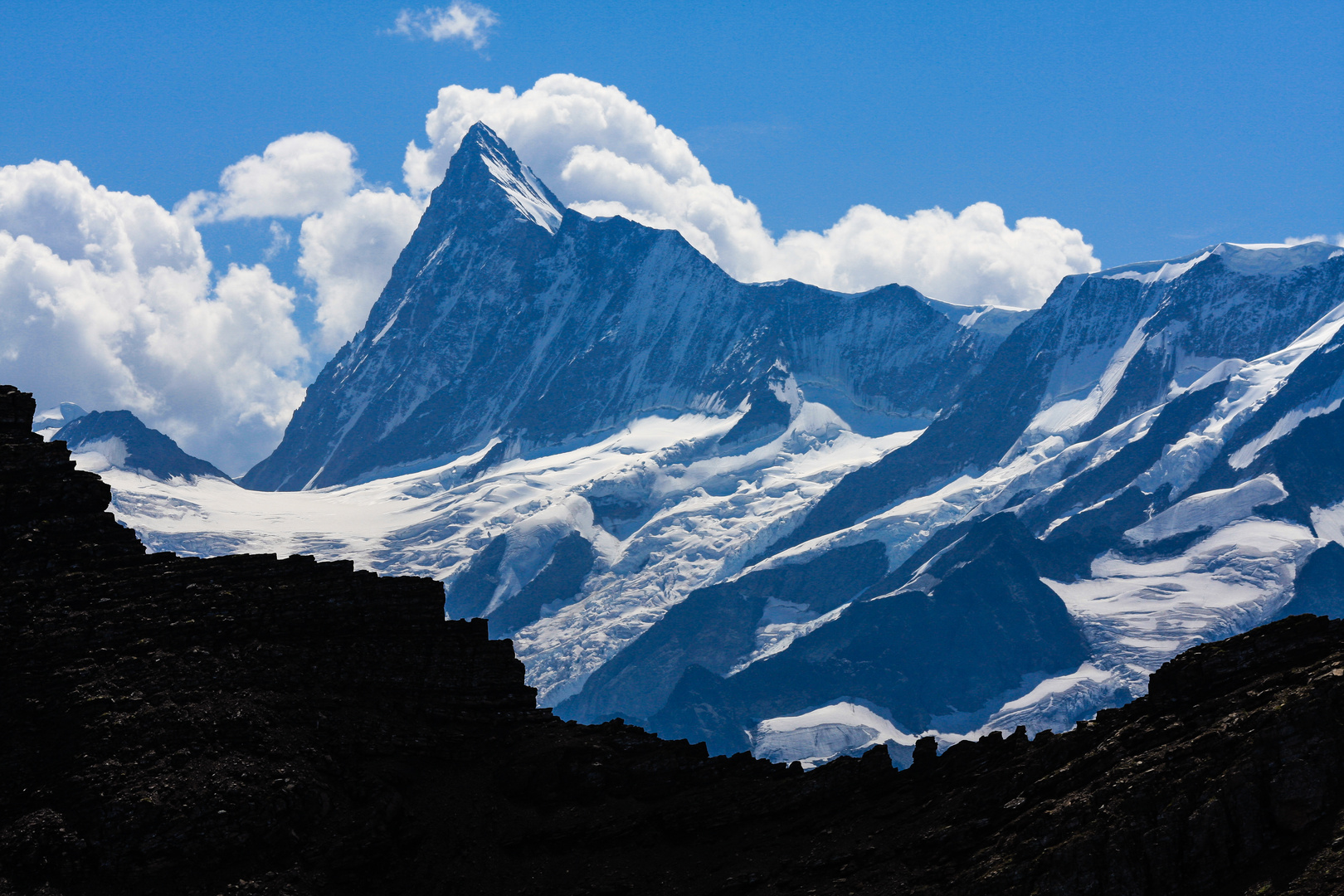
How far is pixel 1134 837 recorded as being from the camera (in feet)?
215

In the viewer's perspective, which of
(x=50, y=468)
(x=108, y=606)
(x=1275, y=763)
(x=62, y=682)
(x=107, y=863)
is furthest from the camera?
(x=50, y=468)

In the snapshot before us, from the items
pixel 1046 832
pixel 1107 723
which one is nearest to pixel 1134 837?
pixel 1046 832

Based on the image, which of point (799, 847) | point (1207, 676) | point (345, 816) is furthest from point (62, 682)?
point (1207, 676)

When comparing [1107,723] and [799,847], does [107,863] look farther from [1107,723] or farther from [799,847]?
[1107,723]

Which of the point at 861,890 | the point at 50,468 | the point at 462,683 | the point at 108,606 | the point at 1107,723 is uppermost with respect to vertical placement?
the point at 50,468

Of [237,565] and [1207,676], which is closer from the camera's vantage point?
[1207,676]

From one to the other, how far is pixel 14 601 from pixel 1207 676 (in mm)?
65118

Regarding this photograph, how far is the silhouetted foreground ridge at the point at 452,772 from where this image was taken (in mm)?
65812

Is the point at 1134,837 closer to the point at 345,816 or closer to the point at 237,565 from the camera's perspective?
the point at 345,816

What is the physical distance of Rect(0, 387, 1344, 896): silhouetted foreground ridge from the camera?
2591 inches

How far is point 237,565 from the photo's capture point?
294 ft

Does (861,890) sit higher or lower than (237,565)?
lower

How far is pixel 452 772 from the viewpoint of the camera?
282ft

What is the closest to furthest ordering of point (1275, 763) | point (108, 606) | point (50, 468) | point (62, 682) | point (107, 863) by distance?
point (1275, 763)
point (107, 863)
point (62, 682)
point (108, 606)
point (50, 468)
